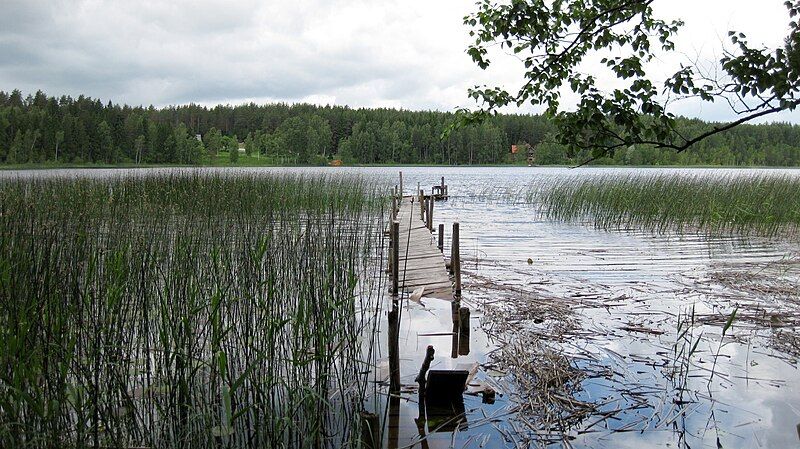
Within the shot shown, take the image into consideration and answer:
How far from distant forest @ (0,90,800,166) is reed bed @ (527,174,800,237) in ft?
106

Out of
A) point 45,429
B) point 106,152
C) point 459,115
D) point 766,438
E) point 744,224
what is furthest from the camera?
point 106,152

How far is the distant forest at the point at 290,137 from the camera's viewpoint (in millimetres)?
51094

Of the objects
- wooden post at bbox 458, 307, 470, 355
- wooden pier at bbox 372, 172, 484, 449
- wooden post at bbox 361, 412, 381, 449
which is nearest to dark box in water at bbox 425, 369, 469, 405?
wooden pier at bbox 372, 172, 484, 449

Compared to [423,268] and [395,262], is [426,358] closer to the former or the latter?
[395,262]

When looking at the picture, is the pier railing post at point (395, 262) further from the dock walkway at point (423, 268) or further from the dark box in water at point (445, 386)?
the dark box in water at point (445, 386)

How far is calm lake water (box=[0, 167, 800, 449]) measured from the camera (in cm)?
365

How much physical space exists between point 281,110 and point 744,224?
83726 millimetres

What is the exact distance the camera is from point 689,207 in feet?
47.0

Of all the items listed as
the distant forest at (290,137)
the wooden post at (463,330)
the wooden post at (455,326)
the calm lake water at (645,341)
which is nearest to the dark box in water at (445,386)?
the calm lake water at (645,341)

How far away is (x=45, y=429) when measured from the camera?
98.3 inches

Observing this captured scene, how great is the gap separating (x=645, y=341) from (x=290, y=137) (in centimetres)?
7255

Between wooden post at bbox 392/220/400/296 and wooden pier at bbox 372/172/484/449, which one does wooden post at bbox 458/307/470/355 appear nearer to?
wooden pier at bbox 372/172/484/449

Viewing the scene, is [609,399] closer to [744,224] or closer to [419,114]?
[744,224]

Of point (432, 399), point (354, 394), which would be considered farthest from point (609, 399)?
point (354, 394)
